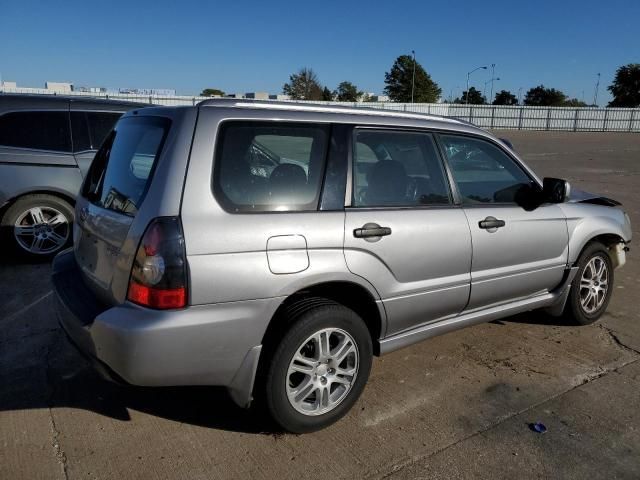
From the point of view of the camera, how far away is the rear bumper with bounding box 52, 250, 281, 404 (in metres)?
2.39

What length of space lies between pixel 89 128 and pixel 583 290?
5383 millimetres

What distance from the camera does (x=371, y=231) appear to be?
9.63 feet

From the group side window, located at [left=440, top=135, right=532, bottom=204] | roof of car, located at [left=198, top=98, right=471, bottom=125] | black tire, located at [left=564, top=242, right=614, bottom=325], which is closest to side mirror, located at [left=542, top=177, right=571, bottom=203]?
side window, located at [left=440, top=135, right=532, bottom=204]

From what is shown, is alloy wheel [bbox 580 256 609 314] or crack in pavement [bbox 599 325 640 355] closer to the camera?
crack in pavement [bbox 599 325 640 355]

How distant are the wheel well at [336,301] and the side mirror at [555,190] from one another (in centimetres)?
169

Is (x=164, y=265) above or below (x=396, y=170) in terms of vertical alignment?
below

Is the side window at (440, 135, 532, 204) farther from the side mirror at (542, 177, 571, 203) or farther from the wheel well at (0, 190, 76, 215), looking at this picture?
the wheel well at (0, 190, 76, 215)

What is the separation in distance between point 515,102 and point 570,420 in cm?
11138

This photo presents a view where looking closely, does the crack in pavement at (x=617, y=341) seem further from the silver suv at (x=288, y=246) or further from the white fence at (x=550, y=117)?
the white fence at (x=550, y=117)

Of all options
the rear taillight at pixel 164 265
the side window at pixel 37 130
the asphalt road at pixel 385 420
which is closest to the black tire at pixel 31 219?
the side window at pixel 37 130

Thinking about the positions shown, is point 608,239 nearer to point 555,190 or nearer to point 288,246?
point 555,190

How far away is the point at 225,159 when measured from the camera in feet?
8.56

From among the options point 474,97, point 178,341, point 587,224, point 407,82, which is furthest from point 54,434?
point 474,97

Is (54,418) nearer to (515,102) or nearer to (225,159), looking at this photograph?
(225,159)
